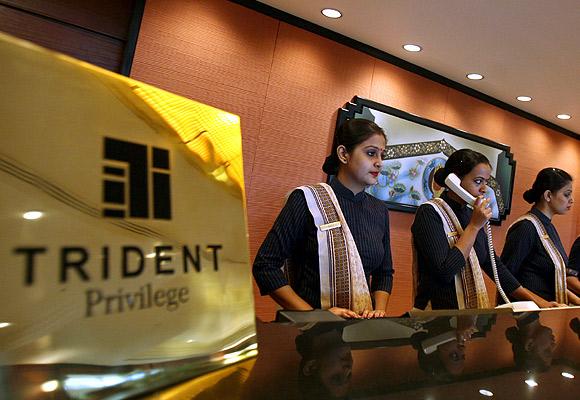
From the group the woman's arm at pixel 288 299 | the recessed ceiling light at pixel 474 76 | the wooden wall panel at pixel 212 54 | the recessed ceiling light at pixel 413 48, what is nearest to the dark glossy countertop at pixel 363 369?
the woman's arm at pixel 288 299

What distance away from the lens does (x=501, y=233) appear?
4.64 meters

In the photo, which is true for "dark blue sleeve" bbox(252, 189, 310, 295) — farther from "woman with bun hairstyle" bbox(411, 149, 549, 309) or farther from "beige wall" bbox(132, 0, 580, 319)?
"beige wall" bbox(132, 0, 580, 319)

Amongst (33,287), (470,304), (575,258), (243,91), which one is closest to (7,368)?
(33,287)

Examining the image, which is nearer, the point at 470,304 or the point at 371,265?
the point at 371,265

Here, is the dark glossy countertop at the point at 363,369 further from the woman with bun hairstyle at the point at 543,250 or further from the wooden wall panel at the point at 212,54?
the wooden wall panel at the point at 212,54

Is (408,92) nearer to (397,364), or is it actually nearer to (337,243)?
(337,243)

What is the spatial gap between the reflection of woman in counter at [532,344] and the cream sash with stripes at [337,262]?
1.86 feet

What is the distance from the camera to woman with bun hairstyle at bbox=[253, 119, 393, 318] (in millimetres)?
1327

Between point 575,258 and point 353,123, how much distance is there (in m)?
2.03

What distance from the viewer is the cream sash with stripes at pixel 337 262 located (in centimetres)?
133

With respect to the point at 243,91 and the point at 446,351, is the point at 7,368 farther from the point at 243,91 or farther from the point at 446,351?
the point at 243,91

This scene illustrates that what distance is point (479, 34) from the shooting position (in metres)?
3.12

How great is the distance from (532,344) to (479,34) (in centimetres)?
305

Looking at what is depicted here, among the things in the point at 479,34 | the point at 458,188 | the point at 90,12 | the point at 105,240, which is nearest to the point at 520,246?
the point at 458,188
